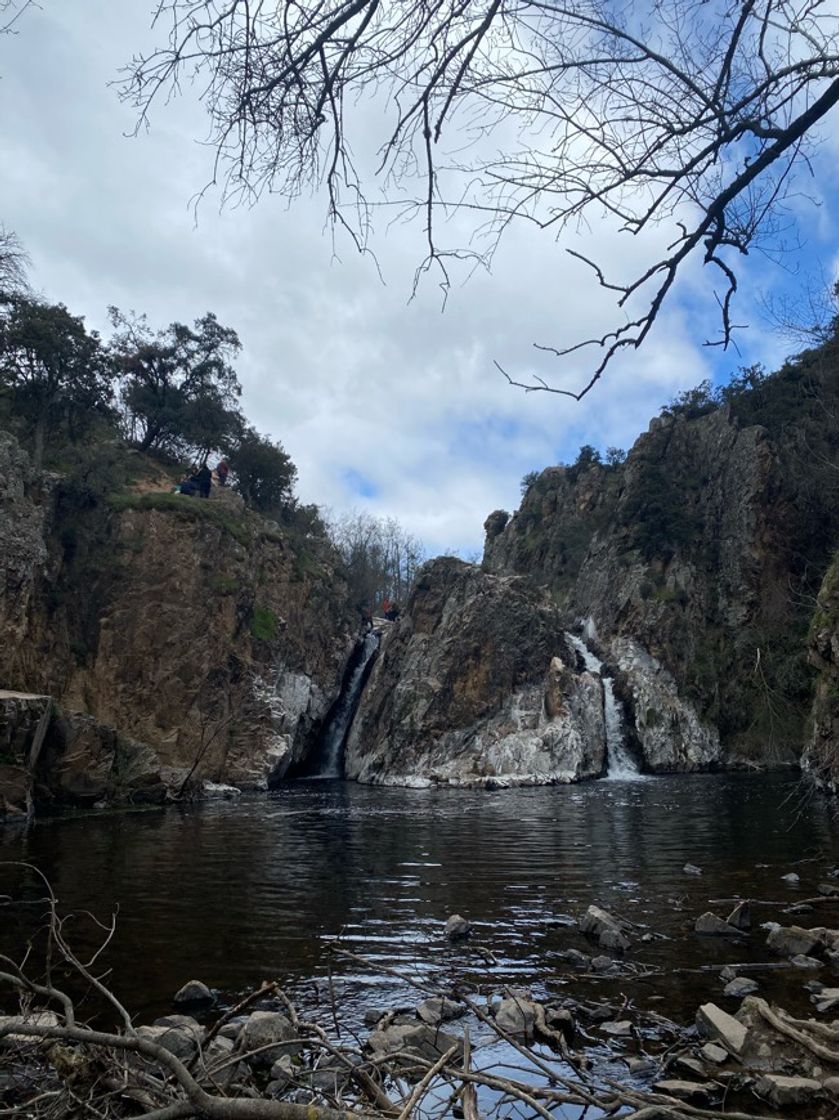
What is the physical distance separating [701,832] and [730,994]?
36.3 ft

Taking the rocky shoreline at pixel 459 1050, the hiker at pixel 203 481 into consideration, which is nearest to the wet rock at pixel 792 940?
the rocky shoreline at pixel 459 1050

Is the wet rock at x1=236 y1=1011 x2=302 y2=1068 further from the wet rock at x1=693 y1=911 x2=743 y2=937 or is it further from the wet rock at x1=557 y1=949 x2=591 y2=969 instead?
the wet rock at x1=693 y1=911 x2=743 y2=937

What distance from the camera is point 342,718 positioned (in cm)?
4497

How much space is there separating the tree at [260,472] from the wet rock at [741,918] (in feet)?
151

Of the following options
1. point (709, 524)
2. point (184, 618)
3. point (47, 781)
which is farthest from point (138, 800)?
point (709, 524)

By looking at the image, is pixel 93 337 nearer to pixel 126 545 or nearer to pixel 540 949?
pixel 126 545

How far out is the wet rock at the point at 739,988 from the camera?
6.09m

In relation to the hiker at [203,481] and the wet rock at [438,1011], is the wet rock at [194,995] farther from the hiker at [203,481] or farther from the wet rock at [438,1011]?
the hiker at [203,481]

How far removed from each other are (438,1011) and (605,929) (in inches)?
113

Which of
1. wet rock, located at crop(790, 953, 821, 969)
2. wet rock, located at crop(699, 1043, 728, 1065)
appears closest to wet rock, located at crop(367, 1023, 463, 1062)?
wet rock, located at crop(699, 1043, 728, 1065)

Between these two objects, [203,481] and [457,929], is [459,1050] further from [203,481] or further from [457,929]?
[203,481]

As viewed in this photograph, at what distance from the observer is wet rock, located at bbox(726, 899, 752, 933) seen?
812 centimetres

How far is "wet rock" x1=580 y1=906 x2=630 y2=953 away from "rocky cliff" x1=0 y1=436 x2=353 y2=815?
22063mm

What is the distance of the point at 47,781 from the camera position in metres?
22.4
